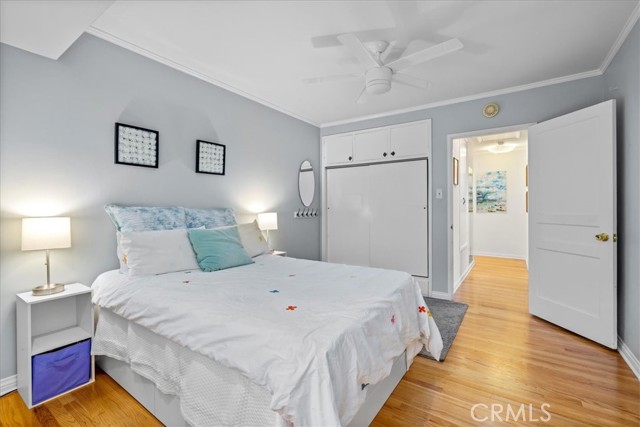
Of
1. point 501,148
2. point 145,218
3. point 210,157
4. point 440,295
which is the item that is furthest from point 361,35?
point 501,148

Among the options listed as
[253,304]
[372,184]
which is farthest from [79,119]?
[372,184]

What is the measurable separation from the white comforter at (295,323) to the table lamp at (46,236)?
288mm

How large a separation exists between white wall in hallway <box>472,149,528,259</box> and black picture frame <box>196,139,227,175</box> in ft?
20.0

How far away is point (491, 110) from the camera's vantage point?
3.53 metres

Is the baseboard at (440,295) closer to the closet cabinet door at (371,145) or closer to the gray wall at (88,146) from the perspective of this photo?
the closet cabinet door at (371,145)

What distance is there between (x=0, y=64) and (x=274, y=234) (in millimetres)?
A: 2826

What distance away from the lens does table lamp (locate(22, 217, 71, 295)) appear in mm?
1811

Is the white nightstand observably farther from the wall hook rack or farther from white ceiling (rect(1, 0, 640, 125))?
the wall hook rack

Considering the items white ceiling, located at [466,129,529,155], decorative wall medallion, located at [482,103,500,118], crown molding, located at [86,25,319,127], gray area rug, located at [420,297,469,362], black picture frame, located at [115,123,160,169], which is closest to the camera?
crown molding, located at [86,25,319,127]

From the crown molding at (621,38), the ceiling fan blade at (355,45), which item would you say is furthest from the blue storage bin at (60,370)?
the crown molding at (621,38)

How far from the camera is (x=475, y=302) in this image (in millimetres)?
3699

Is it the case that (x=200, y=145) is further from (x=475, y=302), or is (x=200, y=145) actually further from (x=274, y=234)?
(x=475, y=302)

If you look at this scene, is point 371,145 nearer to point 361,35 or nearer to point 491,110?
point 491,110

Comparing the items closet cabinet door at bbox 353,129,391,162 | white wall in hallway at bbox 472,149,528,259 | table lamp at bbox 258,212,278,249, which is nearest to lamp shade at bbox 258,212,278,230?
table lamp at bbox 258,212,278,249
